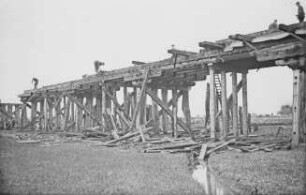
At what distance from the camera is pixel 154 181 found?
6594mm

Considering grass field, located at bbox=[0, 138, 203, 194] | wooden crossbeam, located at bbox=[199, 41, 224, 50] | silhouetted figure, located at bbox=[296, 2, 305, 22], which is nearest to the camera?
grass field, located at bbox=[0, 138, 203, 194]

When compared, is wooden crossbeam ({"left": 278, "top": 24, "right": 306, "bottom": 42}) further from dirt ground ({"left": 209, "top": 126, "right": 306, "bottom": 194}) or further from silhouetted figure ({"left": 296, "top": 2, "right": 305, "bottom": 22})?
dirt ground ({"left": 209, "top": 126, "right": 306, "bottom": 194})

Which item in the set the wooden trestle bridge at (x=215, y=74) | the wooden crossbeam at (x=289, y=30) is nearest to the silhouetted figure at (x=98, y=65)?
the wooden trestle bridge at (x=215, y=74)

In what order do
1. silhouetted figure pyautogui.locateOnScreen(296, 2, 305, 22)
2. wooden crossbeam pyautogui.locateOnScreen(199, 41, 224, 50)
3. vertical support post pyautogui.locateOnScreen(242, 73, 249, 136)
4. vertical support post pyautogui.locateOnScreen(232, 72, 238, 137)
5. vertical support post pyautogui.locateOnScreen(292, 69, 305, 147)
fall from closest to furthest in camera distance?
silhouetted figure pyautogui.locateOnScreen(296, 2, 305, 22) < vertical support post pyautogui.locateOnScreen(292, 69, 305, 147) < wooden crossbeam pyautogui.locateOnScreen(199, 41, 224, 50) < vertical support post pyautogui.locateOnScreen(242, 73, 249, 136) < vertical support post pyautogui.locateOnScreen(232, 72, 238, 137)

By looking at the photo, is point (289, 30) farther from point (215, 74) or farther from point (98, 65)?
point (98, 65)

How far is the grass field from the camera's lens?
591cm

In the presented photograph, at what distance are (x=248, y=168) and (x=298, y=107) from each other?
4030 mm

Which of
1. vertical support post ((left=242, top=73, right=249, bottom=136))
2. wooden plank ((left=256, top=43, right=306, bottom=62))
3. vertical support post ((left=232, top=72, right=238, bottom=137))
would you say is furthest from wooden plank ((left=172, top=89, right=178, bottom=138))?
wooden plank ((left=256, top=43, right=306, bottom=62))

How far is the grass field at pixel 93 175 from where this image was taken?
19.4 feet

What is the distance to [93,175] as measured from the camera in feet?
23.5

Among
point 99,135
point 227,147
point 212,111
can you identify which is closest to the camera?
point 227,147

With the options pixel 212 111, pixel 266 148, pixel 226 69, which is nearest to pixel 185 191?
pixel 266 148

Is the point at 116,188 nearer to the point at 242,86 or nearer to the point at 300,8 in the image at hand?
the point at 300,8

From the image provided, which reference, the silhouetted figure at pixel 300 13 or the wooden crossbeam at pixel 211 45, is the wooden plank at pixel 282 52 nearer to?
the silhouetted figure at pixel 300 13
